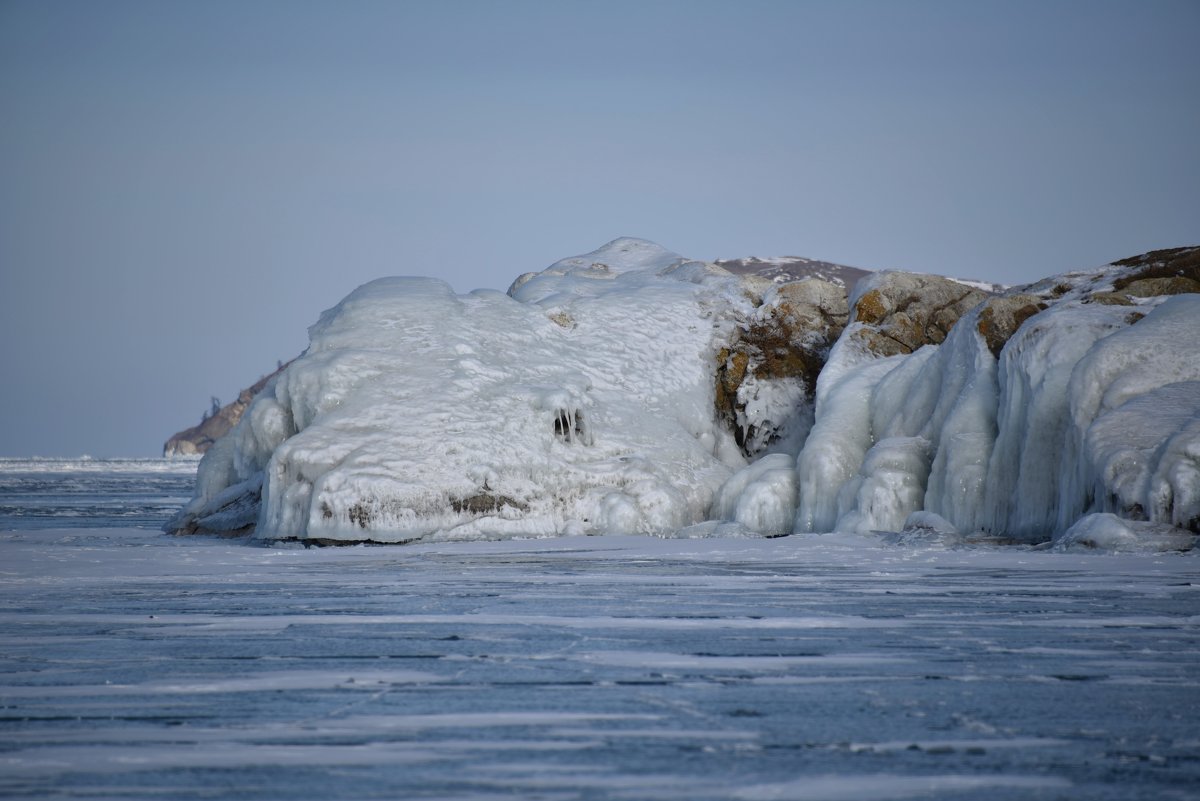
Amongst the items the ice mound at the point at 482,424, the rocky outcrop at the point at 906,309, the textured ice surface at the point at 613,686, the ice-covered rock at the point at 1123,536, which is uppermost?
the rocky outcrop at the point at 906,309

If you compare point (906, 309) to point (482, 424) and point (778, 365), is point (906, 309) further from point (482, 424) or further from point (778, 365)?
point (482, 424)

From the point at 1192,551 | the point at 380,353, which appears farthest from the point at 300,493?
the point at 1192,551

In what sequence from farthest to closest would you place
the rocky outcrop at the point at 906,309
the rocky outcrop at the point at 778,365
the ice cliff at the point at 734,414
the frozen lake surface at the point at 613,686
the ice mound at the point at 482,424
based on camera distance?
the rocky outcrop at the point at 778,365, the rocky outcrop at the point at 906,309, the ice mound at the point at 482,424, the ice cliff at the point at 734,414, the frozen lake surface at the point at 613,686

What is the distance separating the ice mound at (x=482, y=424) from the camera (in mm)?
24281

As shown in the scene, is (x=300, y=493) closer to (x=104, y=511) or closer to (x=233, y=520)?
(x=233, y=520)

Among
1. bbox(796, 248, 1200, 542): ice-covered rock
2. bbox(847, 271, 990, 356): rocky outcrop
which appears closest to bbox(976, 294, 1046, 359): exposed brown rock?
bbox(796, 248, 1200, 542): ice-covered rock

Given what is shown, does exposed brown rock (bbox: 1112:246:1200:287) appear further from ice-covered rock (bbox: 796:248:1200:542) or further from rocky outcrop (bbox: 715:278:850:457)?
rocky outcrop (bbox: 715:278:850:457)

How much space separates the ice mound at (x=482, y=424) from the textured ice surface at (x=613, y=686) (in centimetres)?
811

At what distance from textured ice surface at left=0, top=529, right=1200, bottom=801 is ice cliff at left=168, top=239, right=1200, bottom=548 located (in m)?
5.18

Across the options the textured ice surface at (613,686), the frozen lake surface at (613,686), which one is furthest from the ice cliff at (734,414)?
the textured ice surface at (613,686)

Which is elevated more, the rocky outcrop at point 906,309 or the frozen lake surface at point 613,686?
the rocky outcrop at point 906,309

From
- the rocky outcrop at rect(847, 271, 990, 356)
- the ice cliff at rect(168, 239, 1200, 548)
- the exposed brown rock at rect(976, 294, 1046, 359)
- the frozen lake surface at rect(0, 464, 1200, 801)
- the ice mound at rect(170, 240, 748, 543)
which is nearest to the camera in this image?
the frozen lake surface at rect(0, 464, 1200, 801)

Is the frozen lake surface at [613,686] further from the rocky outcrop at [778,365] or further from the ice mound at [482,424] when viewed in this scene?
the rocky outcrop at [778,365]

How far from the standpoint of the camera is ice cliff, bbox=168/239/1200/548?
2050 cm
